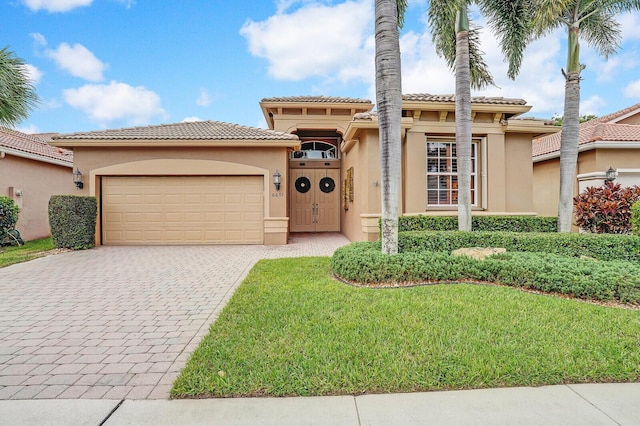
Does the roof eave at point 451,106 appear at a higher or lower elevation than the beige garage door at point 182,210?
higher

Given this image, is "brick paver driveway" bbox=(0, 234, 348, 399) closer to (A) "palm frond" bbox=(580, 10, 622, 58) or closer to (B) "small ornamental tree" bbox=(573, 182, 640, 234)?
(B) "small ornamental tree" bbox=(573, 182, 640, 234)

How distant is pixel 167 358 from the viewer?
3166 millimetres

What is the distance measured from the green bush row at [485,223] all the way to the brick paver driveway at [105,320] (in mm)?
4280

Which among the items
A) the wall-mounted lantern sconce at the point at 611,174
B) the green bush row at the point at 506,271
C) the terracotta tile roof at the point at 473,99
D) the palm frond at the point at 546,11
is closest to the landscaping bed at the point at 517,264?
the green bush row at the point at 506,271

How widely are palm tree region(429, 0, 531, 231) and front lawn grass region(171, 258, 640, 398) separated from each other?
4117 millimetres

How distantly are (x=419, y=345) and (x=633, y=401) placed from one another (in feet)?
5.26

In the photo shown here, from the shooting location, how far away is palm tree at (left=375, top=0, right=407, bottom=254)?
587 cm

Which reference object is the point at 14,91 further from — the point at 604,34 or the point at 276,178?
the point at 604,34

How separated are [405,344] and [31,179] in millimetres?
15264

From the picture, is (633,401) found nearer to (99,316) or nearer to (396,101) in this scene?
(396,101)

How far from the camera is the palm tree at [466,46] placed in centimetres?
805

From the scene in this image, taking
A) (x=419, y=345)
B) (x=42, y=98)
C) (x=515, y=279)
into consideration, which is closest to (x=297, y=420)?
(x=419, y=345)

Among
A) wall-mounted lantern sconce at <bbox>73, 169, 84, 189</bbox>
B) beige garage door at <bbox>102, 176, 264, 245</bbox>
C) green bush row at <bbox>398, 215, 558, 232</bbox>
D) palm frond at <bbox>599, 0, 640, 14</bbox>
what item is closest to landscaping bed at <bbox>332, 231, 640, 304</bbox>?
green bush row at <bbox>398, 215, 558, 232</bbox>

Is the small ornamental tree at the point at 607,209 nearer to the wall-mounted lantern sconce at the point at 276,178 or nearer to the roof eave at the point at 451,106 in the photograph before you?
the roof eave at the point at 451,106
